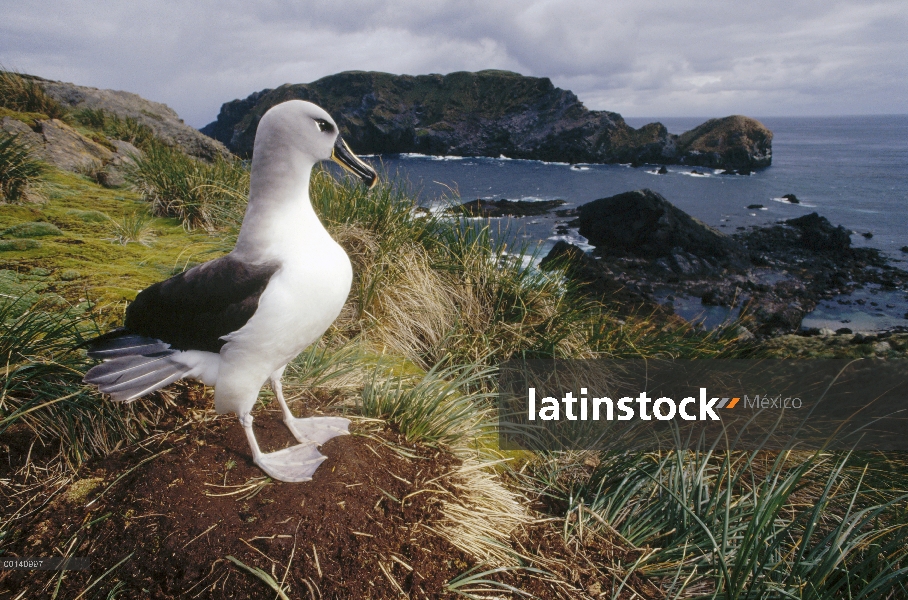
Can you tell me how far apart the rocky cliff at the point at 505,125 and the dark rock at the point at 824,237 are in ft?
87.4

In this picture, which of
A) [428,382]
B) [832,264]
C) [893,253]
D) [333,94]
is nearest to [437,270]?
[428,382]

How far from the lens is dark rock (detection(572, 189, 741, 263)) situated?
64.1ft

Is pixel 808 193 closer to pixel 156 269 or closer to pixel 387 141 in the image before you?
pixel 387 141

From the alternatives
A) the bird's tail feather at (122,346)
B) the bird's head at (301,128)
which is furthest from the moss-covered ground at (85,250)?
the bird's head at (301,128)

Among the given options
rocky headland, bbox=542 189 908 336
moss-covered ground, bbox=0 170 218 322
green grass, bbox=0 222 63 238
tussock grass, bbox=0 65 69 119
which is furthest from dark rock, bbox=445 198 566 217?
green grass, bbox=0 222 63 238

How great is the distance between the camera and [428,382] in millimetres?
3207

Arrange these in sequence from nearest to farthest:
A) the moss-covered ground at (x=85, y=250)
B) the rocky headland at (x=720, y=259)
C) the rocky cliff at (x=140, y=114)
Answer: the moss-covered ground at (x=85, y=250), the rocky cliff at (x=140, y=114), the rocky headland at (x=720, y=259)

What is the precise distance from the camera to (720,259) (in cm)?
1959

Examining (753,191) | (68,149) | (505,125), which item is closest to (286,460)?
(68,149)

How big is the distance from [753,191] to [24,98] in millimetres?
39893

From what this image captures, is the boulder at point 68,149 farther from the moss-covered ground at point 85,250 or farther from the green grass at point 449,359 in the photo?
the moss-covered ground at point 85,250

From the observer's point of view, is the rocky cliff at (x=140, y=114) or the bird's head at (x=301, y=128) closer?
the bird's head at (x=301, y=128)

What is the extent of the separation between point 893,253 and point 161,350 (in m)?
29.1

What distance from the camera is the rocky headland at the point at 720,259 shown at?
55.5 ft
